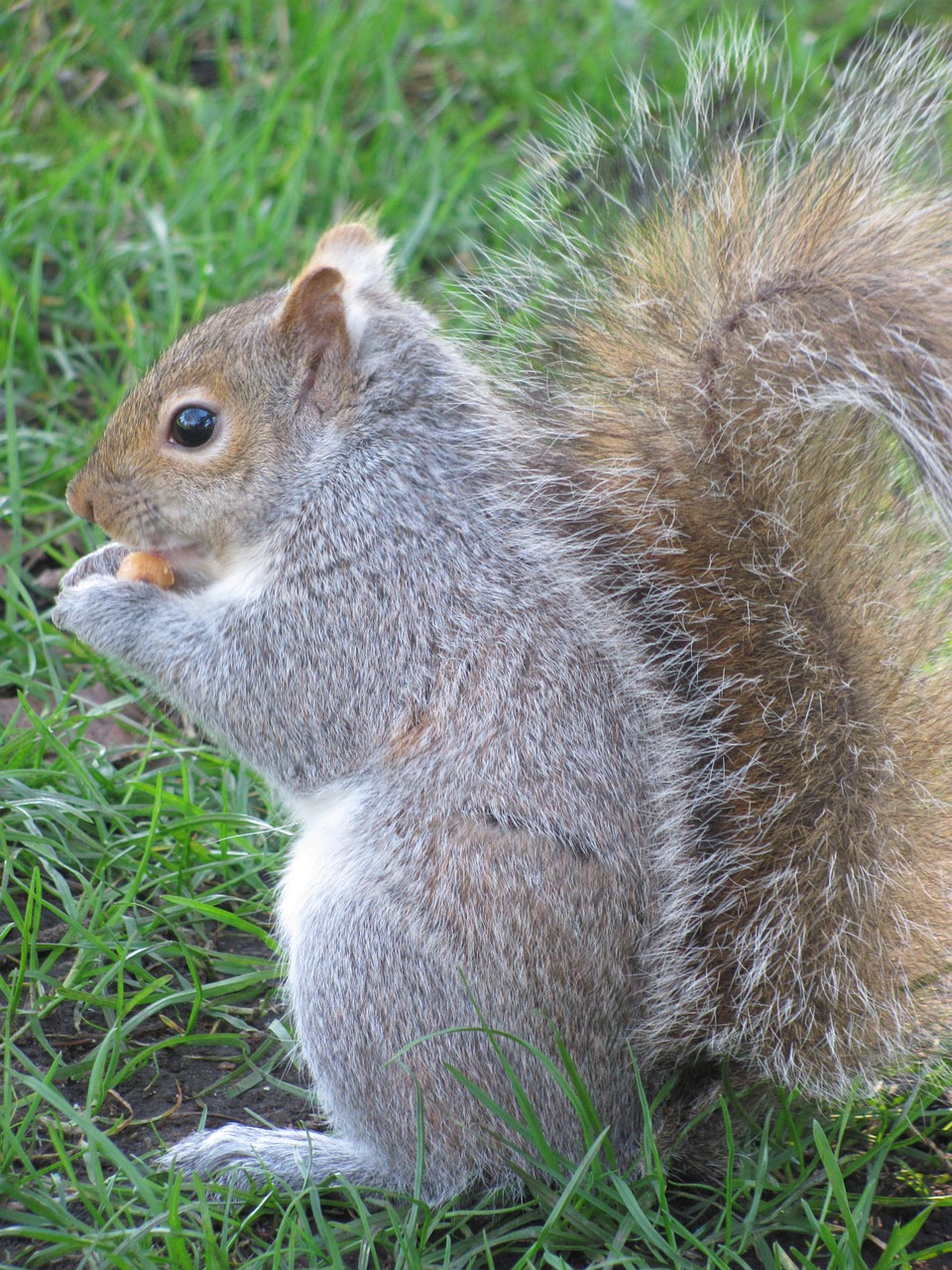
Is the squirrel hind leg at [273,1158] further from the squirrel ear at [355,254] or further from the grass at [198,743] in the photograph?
the squirrel ear at [355,254]

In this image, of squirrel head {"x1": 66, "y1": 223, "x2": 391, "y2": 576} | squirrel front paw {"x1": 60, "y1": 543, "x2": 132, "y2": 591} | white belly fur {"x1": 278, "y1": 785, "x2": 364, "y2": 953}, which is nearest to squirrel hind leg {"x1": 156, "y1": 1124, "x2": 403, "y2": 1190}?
white belly fur {"x1": 278, "y1": 785, "x2": 364, "y2": 953}

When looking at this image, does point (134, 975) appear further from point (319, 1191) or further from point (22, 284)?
point (22, 284)

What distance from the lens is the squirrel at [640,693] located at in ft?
5.86

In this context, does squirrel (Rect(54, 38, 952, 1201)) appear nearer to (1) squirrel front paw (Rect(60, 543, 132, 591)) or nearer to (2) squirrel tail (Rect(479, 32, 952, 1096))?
(2) squirrel tail (Rect(479, 32, 952, 1096))

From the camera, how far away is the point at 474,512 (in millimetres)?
2062

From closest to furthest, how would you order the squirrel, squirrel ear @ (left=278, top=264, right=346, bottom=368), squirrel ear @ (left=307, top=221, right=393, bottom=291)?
the squirrel
squirrel ear @ (left=278, top=264, right=346, bottom=368)
squirrel ear @ (left=307, top=221, right=393, bottom=291)

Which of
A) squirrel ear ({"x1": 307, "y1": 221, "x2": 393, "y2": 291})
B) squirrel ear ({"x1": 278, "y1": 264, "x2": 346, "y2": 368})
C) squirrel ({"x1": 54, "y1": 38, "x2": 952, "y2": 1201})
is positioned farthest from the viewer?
squirrel ear ({"x1": 307, "y1": 221, "x2": 393, "y2": 291})

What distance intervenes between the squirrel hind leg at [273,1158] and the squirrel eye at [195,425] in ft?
3.34

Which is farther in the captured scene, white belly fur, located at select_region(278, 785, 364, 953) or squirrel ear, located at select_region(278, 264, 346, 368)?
squirrel ear, located at select_region(278, 264, 346, 368)

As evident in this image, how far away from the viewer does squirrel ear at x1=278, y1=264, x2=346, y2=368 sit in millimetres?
2123

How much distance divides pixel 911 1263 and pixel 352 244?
1.77 metres

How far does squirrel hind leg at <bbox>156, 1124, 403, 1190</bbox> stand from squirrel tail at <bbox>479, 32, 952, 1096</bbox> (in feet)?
1.65

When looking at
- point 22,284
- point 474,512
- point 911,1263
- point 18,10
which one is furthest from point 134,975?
point 18,10

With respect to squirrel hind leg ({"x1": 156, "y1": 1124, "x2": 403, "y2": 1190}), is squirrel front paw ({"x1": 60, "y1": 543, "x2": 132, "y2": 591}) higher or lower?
higher
